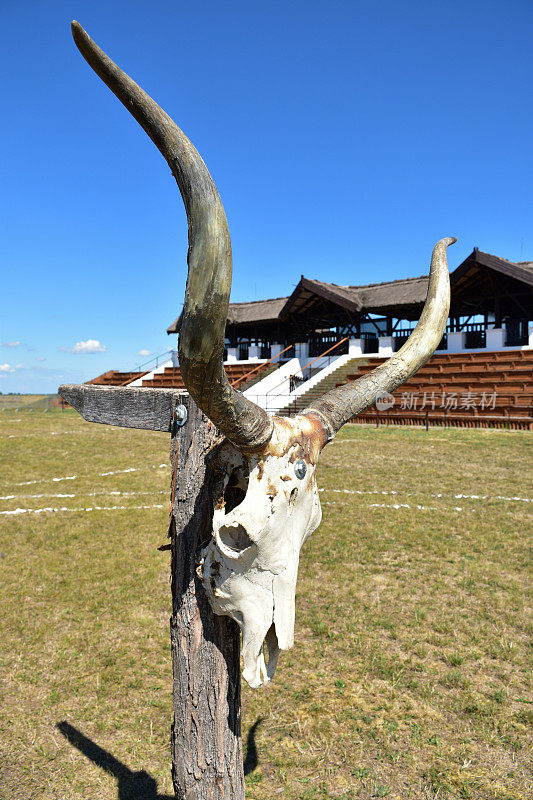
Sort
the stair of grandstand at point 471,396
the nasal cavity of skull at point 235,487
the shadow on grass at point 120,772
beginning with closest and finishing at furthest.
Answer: the nasal cavity of skull at point 235,487, the shadow on grass at point 120,772, the stair of grandstand at point 471,396

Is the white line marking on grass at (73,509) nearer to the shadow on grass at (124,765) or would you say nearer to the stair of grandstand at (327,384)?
the shadow on grass at (124,765)

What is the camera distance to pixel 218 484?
6.03ft

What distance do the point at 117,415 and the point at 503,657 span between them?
3.82 meters

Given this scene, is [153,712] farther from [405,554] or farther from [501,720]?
[405,554]

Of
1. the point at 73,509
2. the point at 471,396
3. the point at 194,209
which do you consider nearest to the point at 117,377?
the point at 471,396

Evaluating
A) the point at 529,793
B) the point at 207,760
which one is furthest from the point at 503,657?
the point at 207,760

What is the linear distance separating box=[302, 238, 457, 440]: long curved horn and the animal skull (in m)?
0.36

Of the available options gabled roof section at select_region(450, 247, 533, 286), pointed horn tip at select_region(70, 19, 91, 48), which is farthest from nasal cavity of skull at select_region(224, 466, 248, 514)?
gabled roof section at select_region(450, 247, 533, 286)

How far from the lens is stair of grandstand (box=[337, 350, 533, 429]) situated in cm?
1727

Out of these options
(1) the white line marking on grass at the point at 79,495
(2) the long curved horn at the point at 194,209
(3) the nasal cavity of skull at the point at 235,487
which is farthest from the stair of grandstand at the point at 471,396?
(2) the long curved horn at the point at 194,209

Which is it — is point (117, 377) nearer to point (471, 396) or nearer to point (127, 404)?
point (471, 396)

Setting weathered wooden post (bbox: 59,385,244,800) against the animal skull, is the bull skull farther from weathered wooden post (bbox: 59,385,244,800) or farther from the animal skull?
weathered wooden post (bbox: 59,385,244,800)

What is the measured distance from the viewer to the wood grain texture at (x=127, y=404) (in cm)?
217

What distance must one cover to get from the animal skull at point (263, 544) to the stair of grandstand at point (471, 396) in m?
16.2
